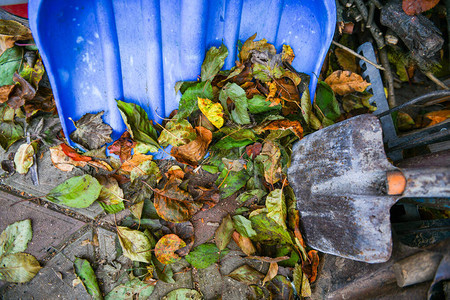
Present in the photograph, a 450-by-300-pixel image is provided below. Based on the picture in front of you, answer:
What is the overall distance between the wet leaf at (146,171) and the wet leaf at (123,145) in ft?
0.37

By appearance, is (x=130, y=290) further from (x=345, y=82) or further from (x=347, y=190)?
(x=345, y=82)

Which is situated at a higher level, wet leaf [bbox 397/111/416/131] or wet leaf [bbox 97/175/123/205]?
wet leaf [bbox 397/111/416/131]

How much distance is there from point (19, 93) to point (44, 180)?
0.49 metres

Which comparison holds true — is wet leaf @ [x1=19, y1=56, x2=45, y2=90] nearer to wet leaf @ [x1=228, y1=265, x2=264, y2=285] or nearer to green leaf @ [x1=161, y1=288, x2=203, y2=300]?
green leaf @ [x1=161, y1=288, x2=203, y2=300]

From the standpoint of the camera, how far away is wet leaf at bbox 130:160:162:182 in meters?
1.52

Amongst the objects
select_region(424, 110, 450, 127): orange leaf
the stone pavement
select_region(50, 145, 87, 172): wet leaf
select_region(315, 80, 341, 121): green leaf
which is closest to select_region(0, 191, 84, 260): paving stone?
the stone pavement

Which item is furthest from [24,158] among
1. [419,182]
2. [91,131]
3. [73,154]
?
[419,182]

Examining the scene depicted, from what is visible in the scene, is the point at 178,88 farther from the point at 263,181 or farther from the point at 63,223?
the point at 63,223

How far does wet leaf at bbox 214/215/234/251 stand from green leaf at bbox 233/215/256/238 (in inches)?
1.4

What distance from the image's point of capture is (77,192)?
150 centimetres

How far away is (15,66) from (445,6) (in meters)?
2.47

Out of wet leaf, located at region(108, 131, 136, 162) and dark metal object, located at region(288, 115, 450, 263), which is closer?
dark metal object, located at region(288, 115, 450, 263)

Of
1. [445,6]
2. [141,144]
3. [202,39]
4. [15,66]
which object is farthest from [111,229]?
[445,6]

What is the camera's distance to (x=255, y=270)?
62.4 inches
